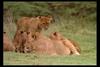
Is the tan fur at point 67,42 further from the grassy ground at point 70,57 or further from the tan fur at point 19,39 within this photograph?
the tan fur at point 19,39

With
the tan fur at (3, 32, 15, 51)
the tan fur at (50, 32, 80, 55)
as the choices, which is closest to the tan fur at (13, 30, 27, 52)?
the tan fur at (3, 32, 15, 51)

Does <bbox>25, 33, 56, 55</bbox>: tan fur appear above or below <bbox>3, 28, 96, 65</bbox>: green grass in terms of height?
above

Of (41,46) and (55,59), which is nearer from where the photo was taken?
(55,59)

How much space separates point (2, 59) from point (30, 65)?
44cm

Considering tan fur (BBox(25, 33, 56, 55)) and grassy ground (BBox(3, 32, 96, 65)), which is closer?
grassy ground (BBox(3, 32, 96, 65))

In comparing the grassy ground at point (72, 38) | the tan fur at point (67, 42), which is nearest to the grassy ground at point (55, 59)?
the grassy ground at point (72, 38)

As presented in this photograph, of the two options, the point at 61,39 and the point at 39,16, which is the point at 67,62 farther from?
the point at 39,16

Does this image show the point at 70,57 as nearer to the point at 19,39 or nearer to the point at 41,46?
the point at 41,46

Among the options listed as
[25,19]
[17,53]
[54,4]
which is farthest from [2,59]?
[54,4]

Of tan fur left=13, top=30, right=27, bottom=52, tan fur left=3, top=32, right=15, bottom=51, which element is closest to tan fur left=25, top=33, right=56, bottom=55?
tan fur left=13, top=30, right=27, bottom=52

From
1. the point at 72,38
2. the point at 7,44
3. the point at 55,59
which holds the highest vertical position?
the point at 72,38

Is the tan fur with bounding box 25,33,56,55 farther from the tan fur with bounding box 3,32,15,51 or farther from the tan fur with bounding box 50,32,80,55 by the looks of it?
the tan fur with bounding box 3,32,15,51

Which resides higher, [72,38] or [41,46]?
[72,38]

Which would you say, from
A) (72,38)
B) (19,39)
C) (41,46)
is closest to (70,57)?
(72,38)
